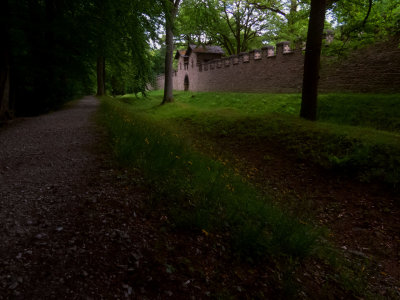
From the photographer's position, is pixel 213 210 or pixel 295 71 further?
pixel 295 71

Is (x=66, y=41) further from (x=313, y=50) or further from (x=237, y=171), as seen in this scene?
(x=313, y=50)

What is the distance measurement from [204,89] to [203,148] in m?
25.2

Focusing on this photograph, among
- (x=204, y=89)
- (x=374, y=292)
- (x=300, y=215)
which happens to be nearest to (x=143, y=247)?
(x=374, y=292)

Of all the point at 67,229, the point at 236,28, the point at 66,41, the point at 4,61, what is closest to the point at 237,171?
the point at 67,229

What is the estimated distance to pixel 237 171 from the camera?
7.41 metres

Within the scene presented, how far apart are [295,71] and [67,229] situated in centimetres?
1749

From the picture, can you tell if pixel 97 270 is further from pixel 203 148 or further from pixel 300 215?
pixel 203 148

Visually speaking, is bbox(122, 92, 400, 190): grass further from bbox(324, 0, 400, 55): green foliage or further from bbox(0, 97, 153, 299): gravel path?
bbox(0, 97, 153, 299): gravel path

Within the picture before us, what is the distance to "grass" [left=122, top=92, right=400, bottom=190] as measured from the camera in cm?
646

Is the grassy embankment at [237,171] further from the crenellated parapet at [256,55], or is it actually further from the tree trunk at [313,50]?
the crenellated parapet at [256,55]

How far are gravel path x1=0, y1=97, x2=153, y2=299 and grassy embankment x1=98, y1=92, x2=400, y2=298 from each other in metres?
0.57

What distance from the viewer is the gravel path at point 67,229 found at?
2139 millimetres

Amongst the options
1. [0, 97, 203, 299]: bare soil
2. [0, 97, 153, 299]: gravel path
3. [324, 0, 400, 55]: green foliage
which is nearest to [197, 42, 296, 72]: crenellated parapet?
[324, 0, 400, 55]: green foliage

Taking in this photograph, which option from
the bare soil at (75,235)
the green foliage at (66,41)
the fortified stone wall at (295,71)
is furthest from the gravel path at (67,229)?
the fortified stone wall at (295,71)
